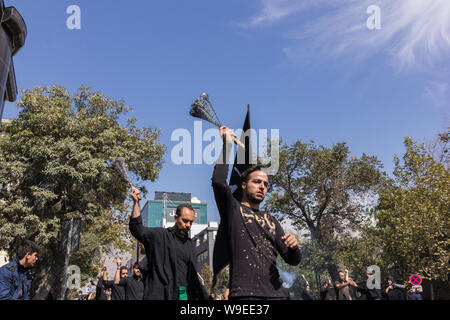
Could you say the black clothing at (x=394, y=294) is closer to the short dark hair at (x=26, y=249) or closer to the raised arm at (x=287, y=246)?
the raised arm at (x=287, y=246)

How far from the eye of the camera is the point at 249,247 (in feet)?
10.2

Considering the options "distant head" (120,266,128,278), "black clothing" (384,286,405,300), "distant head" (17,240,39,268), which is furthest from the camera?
"black clothing" (384,286,405,300)

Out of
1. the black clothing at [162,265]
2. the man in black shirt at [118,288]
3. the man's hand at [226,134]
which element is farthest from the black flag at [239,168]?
the man in black shirt at [118,288]

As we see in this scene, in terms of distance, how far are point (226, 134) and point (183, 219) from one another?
1.50 m

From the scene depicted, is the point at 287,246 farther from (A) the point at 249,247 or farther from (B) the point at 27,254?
(B) the point at 27,254

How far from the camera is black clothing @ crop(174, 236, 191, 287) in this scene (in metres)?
4.21

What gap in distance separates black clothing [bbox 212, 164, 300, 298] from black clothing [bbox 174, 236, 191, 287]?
86 centimetres

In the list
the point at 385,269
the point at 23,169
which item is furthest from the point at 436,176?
the point at 23,169

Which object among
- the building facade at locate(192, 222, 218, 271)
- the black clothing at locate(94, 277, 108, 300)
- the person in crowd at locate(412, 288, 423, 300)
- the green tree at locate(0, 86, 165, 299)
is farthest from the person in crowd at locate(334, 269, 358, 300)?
the building facade at locate(192, 222, 218, 271)

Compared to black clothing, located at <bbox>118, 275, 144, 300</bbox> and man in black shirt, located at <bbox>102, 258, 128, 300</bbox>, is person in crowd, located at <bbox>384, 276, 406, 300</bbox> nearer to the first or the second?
black clothing, located at <bbox>118, 275, 144, 300</bbox>

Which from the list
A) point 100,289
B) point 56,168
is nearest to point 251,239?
point 100,289

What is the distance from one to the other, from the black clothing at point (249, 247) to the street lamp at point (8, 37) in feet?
64.4

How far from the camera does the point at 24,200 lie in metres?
18.8
